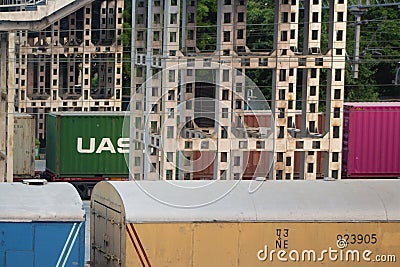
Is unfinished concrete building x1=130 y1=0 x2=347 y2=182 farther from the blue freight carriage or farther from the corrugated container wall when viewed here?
the blue freight carriage

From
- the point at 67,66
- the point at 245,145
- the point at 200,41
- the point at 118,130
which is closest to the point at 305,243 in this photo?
the point at 245,145

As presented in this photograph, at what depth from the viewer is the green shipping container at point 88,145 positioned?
3459cm

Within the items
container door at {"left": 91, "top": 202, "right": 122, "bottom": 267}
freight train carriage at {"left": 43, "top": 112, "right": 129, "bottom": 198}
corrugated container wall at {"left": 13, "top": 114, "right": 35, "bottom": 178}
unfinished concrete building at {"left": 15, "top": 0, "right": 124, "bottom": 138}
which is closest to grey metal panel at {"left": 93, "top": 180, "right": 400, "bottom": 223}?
container door at {"left": 91, "top": 202, "right": 122, "bottom": 267}

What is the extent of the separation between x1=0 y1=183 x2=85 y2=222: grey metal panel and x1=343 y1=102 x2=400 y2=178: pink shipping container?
14.8m

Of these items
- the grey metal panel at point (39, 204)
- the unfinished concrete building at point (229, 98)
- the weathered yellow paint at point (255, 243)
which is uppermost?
the unfinished concrete building at point (229, 98)

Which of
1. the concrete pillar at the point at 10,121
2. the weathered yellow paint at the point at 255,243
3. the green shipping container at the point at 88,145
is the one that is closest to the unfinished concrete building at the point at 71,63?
the green shipping container at the point at 88,145

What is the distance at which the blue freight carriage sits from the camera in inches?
699

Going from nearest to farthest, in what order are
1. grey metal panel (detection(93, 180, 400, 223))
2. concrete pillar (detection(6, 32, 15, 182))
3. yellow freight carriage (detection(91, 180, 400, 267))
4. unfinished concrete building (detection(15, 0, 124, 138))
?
1. yellow freight carriage (detection(91, 180, 400, 267))
2. grey metal panel (detection(93, 180, 400, 223))
3. concrete pillar (detection(6, 32, 15, 182))
4. unfinished concrete building (detection(15, 0, 124, 138))

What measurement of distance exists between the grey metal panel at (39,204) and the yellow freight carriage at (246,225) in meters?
0.67

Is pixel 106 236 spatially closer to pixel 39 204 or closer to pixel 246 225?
pixel 39 204

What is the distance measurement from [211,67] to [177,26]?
52.1 inches

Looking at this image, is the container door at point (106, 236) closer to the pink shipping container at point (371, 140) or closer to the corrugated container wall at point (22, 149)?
the pink shipping container at point (371, 140)

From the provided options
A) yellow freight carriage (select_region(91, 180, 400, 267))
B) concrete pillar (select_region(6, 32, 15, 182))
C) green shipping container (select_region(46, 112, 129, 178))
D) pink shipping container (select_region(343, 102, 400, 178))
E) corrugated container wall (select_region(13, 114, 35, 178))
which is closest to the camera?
yellow freight carriage (select_region(91, 180, 400, 267))

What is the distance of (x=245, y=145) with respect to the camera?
27938 mm
